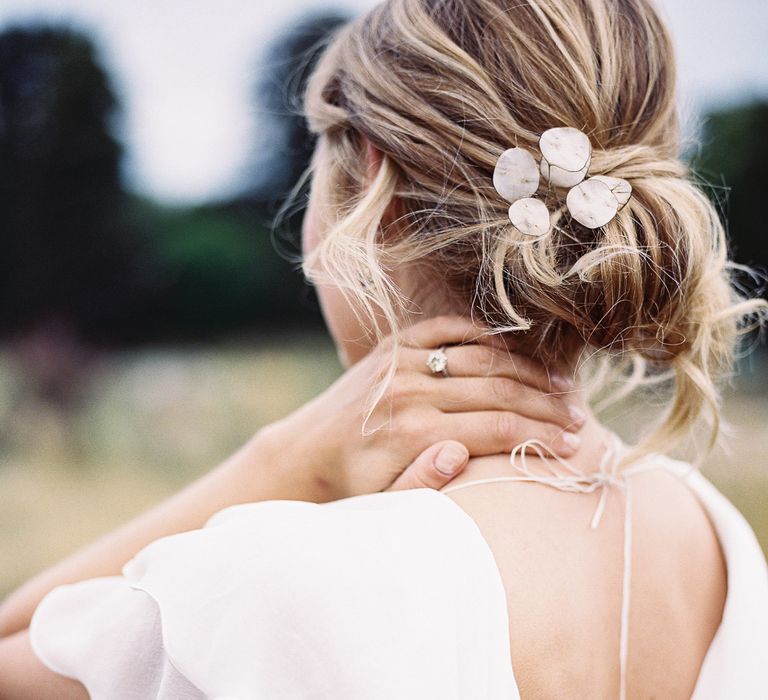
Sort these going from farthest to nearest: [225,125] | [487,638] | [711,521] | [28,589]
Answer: [225,125] < [28,589] < [711,521] < [487,638]

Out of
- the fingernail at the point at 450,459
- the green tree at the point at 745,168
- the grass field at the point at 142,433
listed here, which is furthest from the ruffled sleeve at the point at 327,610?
the green tree at the point at 745,168

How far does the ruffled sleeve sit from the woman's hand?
0.24m

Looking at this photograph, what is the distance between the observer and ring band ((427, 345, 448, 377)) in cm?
142

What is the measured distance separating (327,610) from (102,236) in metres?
6.99

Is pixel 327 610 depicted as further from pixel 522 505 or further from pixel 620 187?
pixel 620 187

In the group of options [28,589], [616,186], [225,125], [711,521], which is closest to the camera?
[616,186]

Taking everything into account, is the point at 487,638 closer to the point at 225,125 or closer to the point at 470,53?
the point at 470,53

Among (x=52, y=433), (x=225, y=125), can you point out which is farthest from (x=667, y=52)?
(x=52, y=433)

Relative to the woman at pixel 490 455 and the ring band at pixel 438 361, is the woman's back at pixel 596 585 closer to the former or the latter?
the woman at pixel 490 455

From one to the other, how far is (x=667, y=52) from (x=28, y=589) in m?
1.68

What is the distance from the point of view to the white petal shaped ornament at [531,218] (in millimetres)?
1237

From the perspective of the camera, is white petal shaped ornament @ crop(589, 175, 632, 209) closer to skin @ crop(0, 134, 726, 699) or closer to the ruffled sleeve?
skin @ crop(0, 134, 726, 699)

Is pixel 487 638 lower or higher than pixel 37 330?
higher

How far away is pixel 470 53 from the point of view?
4.29ft
